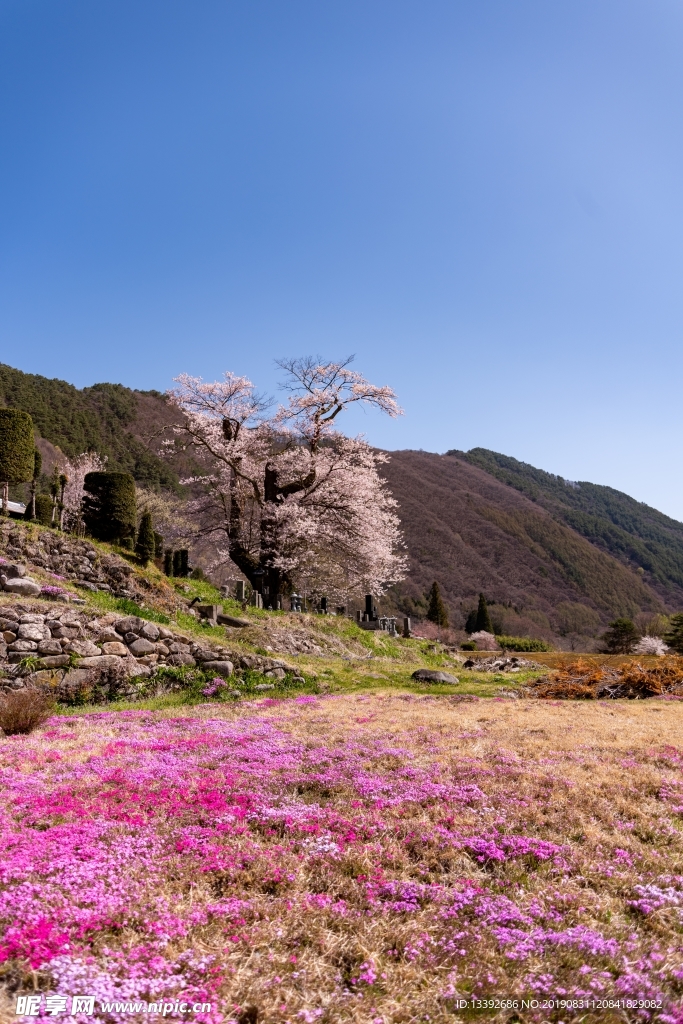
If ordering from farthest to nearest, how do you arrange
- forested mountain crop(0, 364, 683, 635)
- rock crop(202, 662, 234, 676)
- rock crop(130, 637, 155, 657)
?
forested mountain crop(0, 364, 683, 635) → rock crop(202, 662, 234, 676) → rock crop(130, 637, 155, 657)

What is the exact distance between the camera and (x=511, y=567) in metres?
85.7

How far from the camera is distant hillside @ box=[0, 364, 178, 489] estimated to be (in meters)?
80.0

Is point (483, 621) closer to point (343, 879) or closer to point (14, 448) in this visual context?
point (14, 448)

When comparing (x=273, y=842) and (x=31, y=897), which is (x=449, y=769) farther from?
(x=31, y=897)

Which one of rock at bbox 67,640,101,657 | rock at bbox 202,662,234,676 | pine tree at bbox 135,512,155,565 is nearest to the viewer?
rock at bbox 67,640,101,657

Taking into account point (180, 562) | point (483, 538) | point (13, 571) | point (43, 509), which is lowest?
point (13, 571)

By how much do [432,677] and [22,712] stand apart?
34.6ft

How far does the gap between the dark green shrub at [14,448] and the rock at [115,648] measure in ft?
31.2

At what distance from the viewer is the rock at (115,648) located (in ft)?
38.4

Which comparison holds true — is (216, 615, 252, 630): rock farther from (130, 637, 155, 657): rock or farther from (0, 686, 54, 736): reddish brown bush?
(0, 686, 54, 736): reddish brown bush

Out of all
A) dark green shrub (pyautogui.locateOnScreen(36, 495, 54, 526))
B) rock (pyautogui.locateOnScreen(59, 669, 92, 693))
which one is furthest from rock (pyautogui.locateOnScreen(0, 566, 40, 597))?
dark green shrub (pyautogui.locateOnScreen(36, 495, 54, 526))

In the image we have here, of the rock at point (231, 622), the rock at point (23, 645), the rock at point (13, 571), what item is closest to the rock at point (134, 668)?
the rock at point (23, 645)

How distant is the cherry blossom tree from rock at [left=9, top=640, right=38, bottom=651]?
12874 mm

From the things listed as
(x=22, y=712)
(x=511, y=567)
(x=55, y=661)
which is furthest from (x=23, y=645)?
(x=511, y=567)
